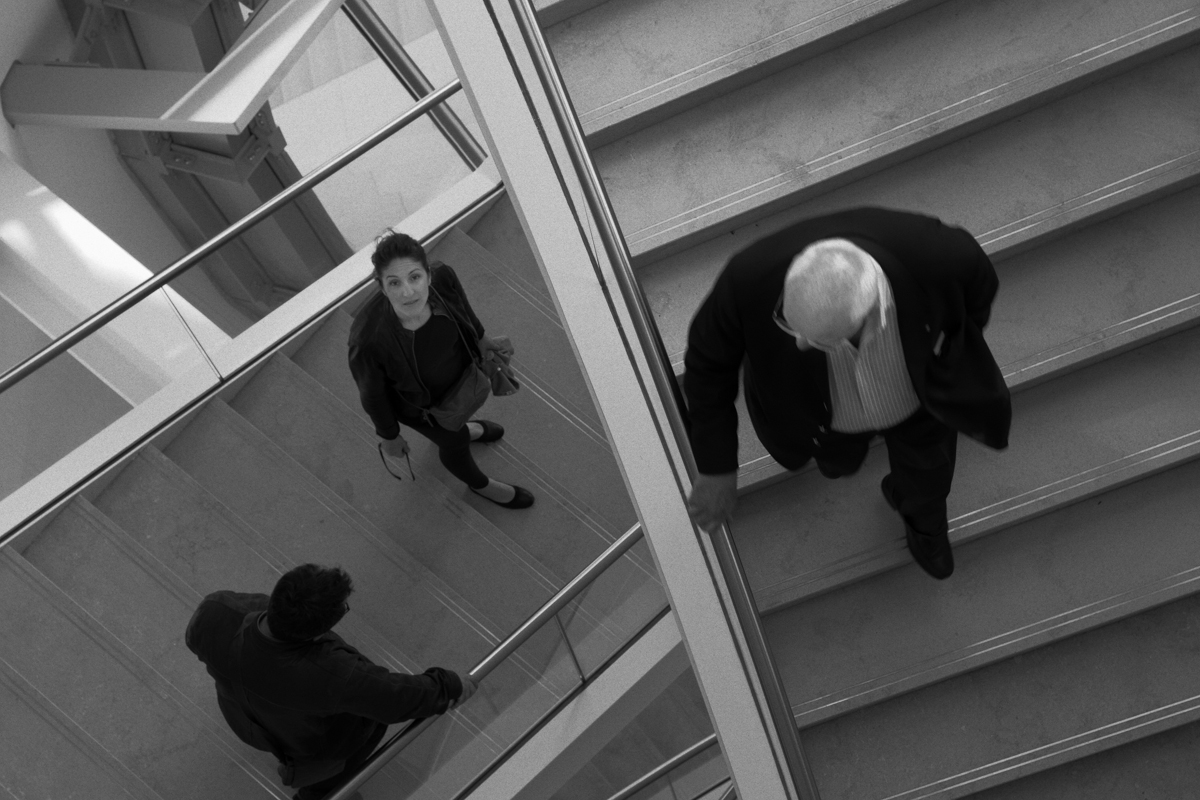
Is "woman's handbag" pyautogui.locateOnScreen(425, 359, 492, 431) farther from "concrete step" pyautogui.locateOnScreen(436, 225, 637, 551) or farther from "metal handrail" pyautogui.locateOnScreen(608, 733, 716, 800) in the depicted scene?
"metal handrail" pyautogui.locateOnScreen(608, 733, 716, 800)

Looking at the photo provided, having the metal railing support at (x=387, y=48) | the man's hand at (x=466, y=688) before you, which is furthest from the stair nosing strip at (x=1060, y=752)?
the metal railing support at (x=387, y=48)

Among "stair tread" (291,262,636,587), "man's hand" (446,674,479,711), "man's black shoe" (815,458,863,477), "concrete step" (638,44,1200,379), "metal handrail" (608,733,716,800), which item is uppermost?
"concrete step" (638,44,1200,379)

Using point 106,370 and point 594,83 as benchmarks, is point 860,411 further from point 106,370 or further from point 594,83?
point 106,370

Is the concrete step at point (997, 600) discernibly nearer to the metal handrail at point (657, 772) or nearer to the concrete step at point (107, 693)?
the metal handrail at point (657, 772)

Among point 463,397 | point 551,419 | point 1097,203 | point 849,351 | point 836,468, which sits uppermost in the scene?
point 849,351

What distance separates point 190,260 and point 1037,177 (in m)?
3.68

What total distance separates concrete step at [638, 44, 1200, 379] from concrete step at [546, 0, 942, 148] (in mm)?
508

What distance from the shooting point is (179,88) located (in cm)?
797

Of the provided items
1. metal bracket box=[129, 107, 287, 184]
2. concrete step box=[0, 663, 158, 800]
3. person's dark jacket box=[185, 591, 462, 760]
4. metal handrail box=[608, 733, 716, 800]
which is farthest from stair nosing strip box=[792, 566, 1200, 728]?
metal bracket box=[129, 107, 287, 184]

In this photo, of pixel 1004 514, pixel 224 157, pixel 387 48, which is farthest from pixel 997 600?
pixel 224 157

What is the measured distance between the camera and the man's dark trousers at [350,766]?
14.2ft

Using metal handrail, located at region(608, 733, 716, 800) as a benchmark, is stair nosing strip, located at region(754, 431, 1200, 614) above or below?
above

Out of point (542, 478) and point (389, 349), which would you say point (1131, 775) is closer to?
point (389, 349)

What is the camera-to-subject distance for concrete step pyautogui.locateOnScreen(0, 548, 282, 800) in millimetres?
4875
